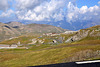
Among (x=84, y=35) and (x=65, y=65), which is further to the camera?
(x=84, y=35)

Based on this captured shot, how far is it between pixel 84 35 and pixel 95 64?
14193 centimetres

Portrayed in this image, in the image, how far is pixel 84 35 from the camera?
160 metres

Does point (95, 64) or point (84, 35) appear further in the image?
point (84, 35)

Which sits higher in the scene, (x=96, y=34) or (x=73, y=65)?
(x=96, y=34)

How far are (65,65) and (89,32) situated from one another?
142 meters

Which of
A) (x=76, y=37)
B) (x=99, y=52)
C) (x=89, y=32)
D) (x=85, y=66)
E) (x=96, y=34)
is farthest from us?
(x=76, y=37)

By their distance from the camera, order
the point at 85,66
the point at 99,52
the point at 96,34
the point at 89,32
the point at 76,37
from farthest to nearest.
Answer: the point at 76,37 → the point at 89,32 → the point at 96,34 → the point at 99,52 → the point at 85,66

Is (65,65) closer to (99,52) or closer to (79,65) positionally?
(79,65)

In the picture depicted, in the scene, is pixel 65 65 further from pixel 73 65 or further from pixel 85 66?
pixel 85 66

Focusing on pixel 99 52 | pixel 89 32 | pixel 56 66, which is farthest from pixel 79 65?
pixel 89 32

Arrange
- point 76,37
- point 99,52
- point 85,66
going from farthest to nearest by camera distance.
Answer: point 76,37, point 99,52, point 85,66

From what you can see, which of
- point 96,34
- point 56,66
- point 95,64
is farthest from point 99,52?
point 96,34

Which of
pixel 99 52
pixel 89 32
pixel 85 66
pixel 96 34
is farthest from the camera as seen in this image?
pixel 89 32

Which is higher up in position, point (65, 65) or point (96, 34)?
point (96, 34)
